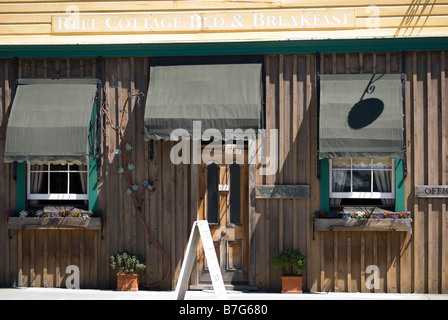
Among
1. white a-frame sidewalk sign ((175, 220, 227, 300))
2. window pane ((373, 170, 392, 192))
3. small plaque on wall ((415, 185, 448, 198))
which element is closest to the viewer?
white a-frame sidewalk sign ((175, 220, 227, 300))

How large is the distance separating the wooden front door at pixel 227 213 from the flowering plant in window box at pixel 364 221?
1326 millimetres

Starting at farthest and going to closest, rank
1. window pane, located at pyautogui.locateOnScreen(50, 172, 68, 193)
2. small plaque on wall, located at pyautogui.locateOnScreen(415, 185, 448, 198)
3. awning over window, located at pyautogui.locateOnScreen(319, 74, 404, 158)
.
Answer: window pane, located at pyautogui.locateOnScreen(50, 172, 68, 193)
small plaque on wall, located at pyautogui.locateOnScreen(415, 185, 448, 198)
awning over window, located at pyautogui.locateOnScreen(319, 74, 404, 158)

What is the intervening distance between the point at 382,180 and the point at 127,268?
4639mm

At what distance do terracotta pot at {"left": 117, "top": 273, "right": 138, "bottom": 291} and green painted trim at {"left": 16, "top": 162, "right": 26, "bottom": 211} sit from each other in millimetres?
2182

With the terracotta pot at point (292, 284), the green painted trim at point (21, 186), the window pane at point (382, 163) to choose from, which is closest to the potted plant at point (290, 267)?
the terracotta pot at point (292, 284)

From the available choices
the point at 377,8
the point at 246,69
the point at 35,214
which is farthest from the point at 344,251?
the point at 35,214

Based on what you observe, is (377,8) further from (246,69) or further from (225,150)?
(225,150)

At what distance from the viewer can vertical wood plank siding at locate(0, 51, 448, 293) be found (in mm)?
10164

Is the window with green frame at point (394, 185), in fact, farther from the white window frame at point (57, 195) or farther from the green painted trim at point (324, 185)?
the white window frame at point (57, 195)

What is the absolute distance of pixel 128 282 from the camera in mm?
10375

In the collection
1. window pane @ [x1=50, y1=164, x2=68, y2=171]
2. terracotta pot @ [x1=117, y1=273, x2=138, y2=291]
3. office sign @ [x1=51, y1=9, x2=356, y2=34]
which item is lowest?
terracotta pot @ [x1=117, y1=273, x2=138, y2=291]

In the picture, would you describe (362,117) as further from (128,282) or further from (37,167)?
(37,167)

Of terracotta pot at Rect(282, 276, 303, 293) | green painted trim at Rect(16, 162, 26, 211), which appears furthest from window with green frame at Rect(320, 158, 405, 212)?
green painted trim at Rect(16, 162, 26, 211)

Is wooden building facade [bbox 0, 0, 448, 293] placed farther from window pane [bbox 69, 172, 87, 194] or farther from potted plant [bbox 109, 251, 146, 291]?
window pane [bbox 69, 172, 87, 194]
